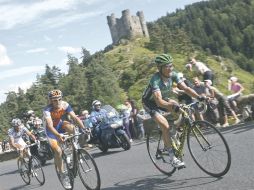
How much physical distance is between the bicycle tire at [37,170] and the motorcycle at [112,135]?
3.91 m

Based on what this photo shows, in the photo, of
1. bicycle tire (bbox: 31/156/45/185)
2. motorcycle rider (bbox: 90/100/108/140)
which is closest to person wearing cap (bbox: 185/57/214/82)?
motorcycle rider (bbox: 90/100/108/140)

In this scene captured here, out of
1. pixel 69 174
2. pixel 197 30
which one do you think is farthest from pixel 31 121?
pixel 197 30

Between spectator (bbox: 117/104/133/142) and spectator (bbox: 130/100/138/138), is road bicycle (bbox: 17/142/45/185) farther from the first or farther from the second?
spectator (bbox: 130/100/138/138)

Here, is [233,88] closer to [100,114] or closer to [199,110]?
[199,110]

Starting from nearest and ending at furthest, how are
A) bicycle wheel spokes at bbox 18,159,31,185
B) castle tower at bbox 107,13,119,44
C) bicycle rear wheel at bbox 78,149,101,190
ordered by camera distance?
bicycle rear wheel at bbox 78,149,101,190 → bicycle wheel spokes at bbox 18,159,31,185 → castle tower at bbox 107,13,119,44

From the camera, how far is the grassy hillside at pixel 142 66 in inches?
4798

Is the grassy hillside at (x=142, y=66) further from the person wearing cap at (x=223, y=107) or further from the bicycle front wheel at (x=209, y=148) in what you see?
the bicycle front wheel at (x=209, y=148)

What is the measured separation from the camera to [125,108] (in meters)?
19.5

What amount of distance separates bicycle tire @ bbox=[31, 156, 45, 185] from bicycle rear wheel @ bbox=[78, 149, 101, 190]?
3718mm

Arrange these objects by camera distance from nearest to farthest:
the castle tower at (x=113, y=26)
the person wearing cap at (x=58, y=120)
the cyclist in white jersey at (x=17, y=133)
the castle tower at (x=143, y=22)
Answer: the person wearing cap at (x=58, y=120)
the cyclist in white jersey at (x=17, y=133)
the castle tower at (x=113, y=26)
the castle tower at (x=143, y=22)

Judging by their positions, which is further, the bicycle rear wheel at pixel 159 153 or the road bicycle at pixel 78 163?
the bicycle rear wheel at pixel 159 153

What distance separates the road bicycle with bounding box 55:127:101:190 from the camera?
851 cm

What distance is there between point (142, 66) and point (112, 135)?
11254cm

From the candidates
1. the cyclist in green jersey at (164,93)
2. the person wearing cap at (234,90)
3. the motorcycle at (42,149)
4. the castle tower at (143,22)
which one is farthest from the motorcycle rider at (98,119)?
the castle tower at (143,22)
